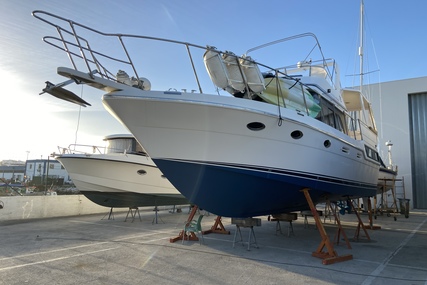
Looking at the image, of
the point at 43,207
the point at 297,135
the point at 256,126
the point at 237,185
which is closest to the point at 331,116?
the point at 297,135

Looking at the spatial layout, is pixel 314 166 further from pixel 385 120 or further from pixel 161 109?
pixel 385 120

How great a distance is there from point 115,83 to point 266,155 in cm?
299

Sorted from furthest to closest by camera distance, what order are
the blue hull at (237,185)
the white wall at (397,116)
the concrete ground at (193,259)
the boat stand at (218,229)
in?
the white wall at (397,116), the boat stand at (218,229), the blue hull at (237,185), the concrete ground at (193,259)

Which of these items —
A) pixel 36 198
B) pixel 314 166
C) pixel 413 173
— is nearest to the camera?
pixel 314 166

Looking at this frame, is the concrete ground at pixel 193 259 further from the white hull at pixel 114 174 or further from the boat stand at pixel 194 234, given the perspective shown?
the white hull at pixel 114 174

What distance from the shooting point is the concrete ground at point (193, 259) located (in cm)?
473

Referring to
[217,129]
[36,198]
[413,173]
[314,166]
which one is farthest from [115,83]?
[413,173]

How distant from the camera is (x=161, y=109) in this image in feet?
17.9

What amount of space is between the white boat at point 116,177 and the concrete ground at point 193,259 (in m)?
2.83

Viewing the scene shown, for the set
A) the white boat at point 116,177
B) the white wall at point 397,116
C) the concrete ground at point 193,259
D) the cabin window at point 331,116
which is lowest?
the concrete ground at point 193,259

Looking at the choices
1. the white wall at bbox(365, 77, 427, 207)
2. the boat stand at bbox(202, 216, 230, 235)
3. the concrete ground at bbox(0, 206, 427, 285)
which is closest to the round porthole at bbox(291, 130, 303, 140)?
the concrete ground at bbox(0, 206, 427, 285)

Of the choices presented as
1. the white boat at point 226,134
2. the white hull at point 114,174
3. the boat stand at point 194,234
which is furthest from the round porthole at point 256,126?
the white hull at point 114,174

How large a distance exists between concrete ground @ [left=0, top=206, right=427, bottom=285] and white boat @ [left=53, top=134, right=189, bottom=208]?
283cm

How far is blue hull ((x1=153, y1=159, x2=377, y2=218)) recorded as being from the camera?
19.2 feet
